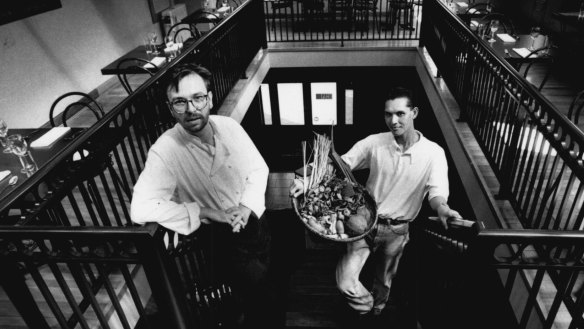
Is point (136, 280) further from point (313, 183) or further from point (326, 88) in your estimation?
point (326, 88)

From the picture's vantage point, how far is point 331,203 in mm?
2514

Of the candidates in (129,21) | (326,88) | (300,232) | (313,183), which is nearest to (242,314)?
(313,183)

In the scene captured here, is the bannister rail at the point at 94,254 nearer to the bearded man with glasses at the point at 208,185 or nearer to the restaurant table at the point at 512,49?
→ the bearded man with glasses at the point at 208,185

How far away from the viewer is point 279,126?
1102cm

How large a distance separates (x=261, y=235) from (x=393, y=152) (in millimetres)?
1158

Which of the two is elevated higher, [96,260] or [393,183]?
[96,260]

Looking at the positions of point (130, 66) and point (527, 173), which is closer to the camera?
point (527, 173)

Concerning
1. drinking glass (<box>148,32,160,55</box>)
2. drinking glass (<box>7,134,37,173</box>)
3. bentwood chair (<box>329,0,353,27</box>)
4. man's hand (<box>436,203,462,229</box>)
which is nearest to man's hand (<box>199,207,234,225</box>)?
man's hand (<box>436,203,462,229</box>)

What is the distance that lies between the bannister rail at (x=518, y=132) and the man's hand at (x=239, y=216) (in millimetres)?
1866

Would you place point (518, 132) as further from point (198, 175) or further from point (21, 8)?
point (21, 8)

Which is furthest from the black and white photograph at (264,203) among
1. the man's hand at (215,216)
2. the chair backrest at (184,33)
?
the chair backrest at (184,33)

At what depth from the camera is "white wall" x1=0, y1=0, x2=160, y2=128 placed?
495 centimetres

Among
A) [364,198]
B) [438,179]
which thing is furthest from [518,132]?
[364,198]

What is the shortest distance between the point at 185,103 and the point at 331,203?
1162 mm
